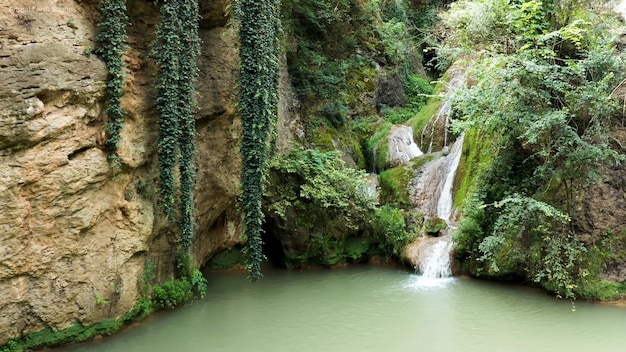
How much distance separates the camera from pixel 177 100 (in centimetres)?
829

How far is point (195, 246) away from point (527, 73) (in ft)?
26.8

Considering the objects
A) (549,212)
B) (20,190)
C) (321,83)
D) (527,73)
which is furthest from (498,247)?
(20,190)

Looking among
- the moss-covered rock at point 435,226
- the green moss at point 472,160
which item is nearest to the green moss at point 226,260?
the moss-covered rock at point 435,226

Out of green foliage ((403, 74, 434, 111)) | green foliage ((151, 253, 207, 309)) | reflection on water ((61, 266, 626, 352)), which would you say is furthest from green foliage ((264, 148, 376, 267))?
green foliage ((403, 74, 434, 111))

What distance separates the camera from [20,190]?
248 inches

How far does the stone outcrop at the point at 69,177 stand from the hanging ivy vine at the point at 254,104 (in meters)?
1.67

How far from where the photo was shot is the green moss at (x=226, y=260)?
12.8 m

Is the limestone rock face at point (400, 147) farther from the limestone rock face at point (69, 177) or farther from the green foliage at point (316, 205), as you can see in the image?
the limestone rock face at point (69, 177)

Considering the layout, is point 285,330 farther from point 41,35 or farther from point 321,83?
point 321,83

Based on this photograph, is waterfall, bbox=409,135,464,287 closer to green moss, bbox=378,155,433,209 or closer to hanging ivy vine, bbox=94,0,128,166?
green moss, bbox=378,155,433,209

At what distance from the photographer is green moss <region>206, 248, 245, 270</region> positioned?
505 inches

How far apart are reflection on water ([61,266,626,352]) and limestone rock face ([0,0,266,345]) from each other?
1005 millimetres

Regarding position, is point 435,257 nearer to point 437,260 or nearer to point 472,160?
point 437,260

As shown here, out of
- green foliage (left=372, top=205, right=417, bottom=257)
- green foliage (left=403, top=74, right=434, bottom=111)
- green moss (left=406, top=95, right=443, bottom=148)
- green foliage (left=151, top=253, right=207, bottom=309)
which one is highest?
green foliage (left=403, top=74, right=434, bottom=111)
